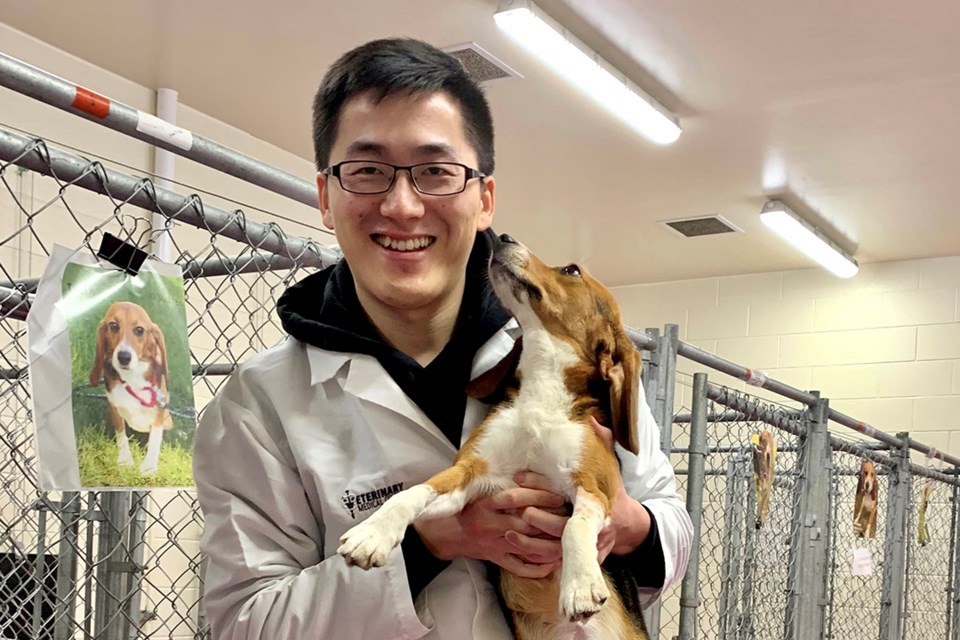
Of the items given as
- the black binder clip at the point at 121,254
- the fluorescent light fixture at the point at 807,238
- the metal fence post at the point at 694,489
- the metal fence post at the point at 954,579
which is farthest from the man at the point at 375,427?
the fluorescent light fixture at the point at 807,238

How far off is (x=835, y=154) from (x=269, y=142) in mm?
3516

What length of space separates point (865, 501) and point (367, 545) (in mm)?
3799

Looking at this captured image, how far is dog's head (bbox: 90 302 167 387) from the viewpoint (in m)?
1.59

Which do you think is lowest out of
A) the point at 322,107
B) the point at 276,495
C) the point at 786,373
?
the point at 276,495

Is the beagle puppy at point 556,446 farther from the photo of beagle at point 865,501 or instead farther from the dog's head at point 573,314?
the photo of beagle at point 865,501

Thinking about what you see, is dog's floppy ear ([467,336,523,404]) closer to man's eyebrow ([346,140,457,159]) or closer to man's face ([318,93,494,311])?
man's face ([318,93,494,311])

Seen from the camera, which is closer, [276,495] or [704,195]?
[276,495]

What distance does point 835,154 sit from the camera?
638 centimetres

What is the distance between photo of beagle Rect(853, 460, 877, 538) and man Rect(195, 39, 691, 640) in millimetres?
3265

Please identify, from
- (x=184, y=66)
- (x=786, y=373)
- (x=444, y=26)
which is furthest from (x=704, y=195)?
(x=184, y=66)

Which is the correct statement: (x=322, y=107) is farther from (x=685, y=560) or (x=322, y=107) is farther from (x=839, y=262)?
(x=839, y=262)

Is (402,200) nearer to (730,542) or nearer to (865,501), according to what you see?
(730,542)

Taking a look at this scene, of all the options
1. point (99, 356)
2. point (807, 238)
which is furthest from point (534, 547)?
point (807, 238)

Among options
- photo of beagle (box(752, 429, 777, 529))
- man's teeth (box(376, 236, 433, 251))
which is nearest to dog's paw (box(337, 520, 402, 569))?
man's teeth (box(376, 236, 433, 251))
